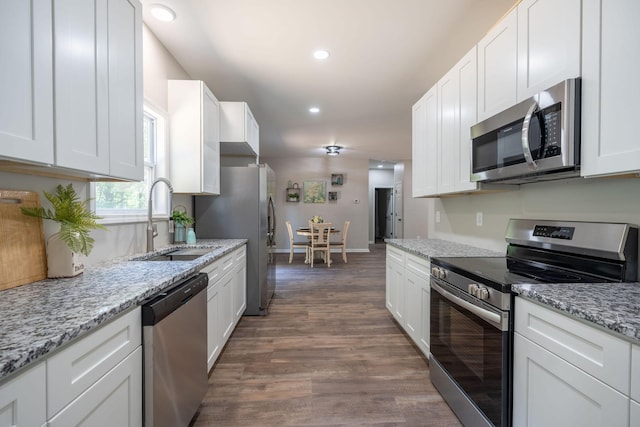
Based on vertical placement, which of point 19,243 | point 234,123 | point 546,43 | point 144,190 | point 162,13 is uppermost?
point 162,13

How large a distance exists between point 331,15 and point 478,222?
6.72ft

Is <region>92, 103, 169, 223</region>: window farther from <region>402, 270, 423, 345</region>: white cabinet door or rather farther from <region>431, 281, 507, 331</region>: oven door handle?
<region>402, 270, 423, 345</region>: white cabinet door

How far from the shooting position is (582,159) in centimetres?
120

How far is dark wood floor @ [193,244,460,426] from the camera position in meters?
1.67

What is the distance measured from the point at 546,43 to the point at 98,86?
212cm

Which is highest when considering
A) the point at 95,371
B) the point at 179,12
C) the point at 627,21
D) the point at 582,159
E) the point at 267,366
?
the point at 179,12

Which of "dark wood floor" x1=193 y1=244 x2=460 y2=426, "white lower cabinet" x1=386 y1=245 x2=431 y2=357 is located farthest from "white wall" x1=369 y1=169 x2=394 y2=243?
"white lower cabinet" x1=386 y1=245 x2=431 y2=357

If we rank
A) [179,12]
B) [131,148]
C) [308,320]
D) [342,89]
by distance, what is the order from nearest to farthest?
[131,148]
[179,12]
[308,320]
[342,89]

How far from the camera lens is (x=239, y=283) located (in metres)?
2.88

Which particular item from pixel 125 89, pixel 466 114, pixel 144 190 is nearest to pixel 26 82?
pixel 125 89

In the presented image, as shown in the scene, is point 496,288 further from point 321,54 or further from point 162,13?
point 162,13

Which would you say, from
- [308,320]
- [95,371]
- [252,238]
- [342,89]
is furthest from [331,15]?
[308,320]

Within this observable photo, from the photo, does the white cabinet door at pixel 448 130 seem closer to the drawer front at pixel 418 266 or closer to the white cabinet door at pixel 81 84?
the drawer front at pixel 418 266

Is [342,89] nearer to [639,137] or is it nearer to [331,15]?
[331,15]
